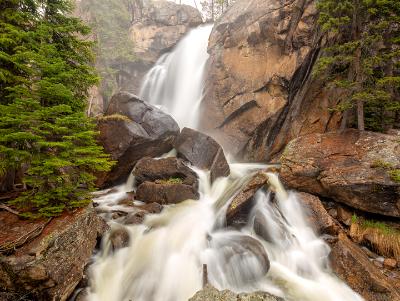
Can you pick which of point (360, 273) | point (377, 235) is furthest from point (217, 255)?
point (377, 235)

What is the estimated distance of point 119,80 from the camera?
25.1 metres

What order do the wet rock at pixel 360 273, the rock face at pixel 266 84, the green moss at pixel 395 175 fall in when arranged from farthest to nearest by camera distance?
the rock face at pixel 266 84
the green moss at pixel 395 175
the wet rock at pixel 360 273

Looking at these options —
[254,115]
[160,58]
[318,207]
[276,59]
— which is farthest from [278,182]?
[160,58]

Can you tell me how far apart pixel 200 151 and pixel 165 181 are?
2746mm

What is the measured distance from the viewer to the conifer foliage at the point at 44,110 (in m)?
5.69

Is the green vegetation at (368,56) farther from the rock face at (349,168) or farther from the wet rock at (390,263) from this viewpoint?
the wet rock at (390,263)

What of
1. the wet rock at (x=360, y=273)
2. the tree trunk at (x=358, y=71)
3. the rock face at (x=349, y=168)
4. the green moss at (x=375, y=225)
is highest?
the tree trunk at (x=358, y=71)

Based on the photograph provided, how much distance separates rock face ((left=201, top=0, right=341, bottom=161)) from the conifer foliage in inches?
392

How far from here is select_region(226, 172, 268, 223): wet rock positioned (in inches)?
340

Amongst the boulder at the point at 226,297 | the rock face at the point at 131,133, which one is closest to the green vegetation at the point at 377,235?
the boulder at the point at 226,297

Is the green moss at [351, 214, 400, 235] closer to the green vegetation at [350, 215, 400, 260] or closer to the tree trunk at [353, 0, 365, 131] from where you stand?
the green vegetation at [350, 215, 400, 260]

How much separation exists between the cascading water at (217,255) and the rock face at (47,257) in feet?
2.63

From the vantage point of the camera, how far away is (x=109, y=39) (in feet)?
83.7

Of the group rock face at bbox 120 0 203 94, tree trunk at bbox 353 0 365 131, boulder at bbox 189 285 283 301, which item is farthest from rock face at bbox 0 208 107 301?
rock face at bbox 120 0 203 94
